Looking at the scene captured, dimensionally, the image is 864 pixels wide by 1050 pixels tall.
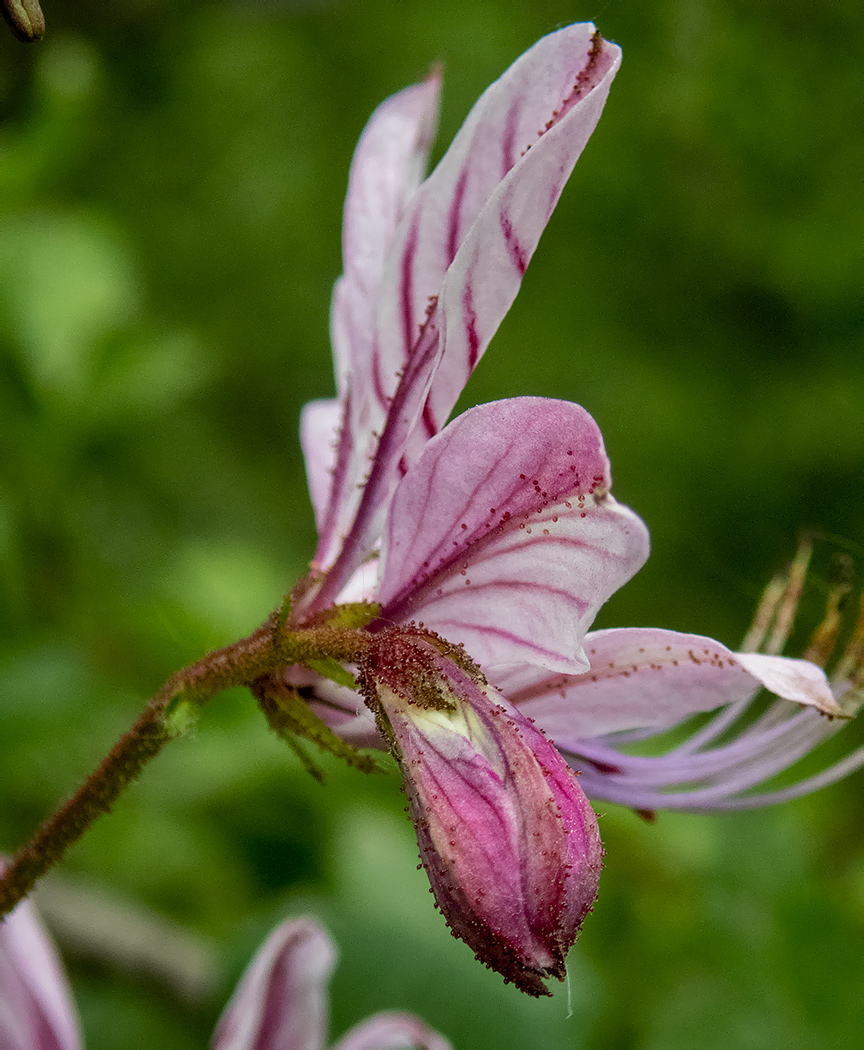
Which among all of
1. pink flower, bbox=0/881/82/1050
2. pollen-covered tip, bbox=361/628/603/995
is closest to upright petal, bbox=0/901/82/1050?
pink flower, bbox=0/881/82/1050

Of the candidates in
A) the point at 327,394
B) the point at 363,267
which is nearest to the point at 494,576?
the point at 363,267

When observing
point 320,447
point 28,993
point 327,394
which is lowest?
point 28,993

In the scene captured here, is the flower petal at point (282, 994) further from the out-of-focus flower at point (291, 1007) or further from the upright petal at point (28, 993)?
the upright petal at point (28, 993)

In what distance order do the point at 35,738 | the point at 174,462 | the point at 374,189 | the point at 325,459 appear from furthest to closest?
1. the point at 174,462
2. the point at 35,738
3. the point at 325,459
4. the point at 374,189

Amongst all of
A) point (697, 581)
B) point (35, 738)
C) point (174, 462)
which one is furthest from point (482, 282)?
point (697, 581)

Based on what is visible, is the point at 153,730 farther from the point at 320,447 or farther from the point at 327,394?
the point at 327,394

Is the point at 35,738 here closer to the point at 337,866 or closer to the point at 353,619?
the point at 337,866
